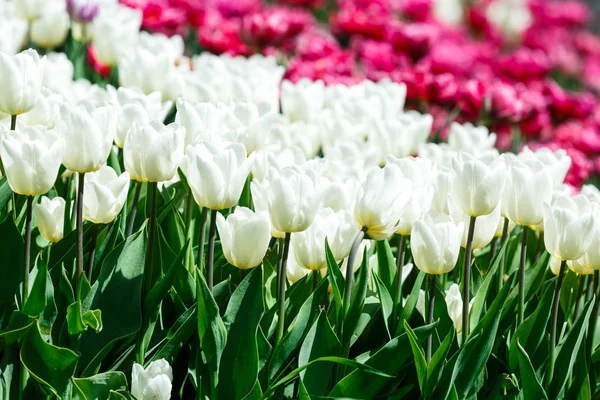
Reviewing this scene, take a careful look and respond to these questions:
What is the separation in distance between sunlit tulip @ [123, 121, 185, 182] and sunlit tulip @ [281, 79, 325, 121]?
111 cm

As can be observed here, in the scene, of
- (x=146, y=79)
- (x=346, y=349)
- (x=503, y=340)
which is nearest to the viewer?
(x=346, y=349)

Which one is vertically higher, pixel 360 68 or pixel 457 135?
pixel 457 135

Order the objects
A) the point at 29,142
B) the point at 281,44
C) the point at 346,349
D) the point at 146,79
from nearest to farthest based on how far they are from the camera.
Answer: the point at 29,142, the point at 346,349, the point at 146,79, the point at 281,44

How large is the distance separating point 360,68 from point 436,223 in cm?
358

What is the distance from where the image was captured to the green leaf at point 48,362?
4.90 feet

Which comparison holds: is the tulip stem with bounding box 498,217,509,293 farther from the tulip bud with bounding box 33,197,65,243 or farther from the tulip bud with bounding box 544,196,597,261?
the tulip bud with bounding box 33,197,65,243

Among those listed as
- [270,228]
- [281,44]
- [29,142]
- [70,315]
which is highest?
[29,142]

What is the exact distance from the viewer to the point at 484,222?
5.88 ft

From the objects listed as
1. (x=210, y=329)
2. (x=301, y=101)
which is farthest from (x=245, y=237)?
(x=301, y=101)

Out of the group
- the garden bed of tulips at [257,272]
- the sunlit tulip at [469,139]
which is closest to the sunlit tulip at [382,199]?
the garden bed of tulips at [257,272]

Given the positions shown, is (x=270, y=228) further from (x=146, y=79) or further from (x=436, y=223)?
(x=146, y=79)

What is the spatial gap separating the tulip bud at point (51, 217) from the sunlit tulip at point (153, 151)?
0.55 ft

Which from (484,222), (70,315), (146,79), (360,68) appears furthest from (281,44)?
(70,315)

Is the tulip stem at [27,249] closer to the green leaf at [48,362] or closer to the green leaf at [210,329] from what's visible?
the green leaf at [48,362]
